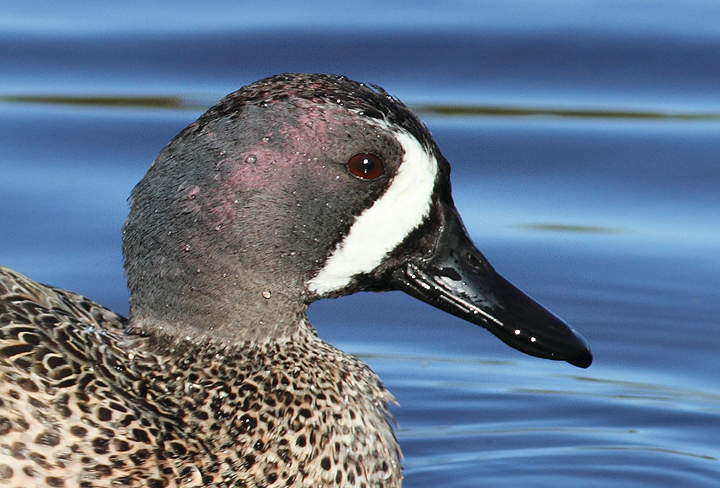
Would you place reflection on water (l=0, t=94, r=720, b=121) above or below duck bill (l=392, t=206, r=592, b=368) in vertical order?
above

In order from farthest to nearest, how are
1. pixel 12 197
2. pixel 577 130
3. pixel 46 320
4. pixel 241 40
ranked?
pixel 241 40 < pixel 577 130 < pixel 12 197 < pixel 46 320

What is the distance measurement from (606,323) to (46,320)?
2.56m

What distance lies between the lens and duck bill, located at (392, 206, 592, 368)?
4234mm

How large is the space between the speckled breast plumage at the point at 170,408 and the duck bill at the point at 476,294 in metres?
0.40

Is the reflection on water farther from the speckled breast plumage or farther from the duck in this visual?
the duck

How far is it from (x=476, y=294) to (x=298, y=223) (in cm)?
54

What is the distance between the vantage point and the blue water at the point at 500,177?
536 centimetres

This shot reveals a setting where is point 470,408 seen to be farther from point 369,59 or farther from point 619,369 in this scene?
point 369,59

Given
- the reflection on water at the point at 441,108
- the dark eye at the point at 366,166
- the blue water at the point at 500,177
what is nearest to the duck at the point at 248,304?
the dark eye at the point at 366,166

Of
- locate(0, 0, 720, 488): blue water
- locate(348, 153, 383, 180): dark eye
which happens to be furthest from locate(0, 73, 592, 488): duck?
locate(0, 0, 720, 488): blue water

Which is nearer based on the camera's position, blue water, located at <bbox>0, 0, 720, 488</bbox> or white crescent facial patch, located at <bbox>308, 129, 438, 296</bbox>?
white crescent facial patch, located at <bbox>308, 129, 438, 296</bbox>

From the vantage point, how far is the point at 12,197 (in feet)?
21.5

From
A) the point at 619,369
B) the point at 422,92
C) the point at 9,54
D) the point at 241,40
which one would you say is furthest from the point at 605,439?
the point at 9,54

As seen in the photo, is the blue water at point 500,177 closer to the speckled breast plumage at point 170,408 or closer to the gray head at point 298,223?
the speckled breast plumage at point 170,408
